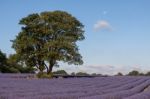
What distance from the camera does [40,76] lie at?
48.1 meters

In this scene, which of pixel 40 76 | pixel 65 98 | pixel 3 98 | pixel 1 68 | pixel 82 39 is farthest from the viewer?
pixel 1 68

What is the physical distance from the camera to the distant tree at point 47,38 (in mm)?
49188

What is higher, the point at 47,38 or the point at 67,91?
the point at 47,38

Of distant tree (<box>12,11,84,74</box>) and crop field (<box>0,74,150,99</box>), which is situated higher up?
distant tree (<box>12,11,84,74</box>)

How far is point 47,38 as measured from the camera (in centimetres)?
5062

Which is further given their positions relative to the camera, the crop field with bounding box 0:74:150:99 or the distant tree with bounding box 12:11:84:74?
the distant tree with bounding box 12:11:84:74

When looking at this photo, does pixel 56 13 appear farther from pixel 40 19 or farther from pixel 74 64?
pixel 74 64

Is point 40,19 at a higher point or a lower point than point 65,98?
higher

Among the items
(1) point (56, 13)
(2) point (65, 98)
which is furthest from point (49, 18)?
(2) point (65, 98)

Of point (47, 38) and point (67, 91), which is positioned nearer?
point (67, 91)

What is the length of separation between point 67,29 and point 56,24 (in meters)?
1.34

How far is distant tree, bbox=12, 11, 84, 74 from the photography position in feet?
161

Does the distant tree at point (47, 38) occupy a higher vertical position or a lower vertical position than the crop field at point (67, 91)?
higher

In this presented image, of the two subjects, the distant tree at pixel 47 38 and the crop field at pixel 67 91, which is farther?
the distant tree at pixel 47 38
